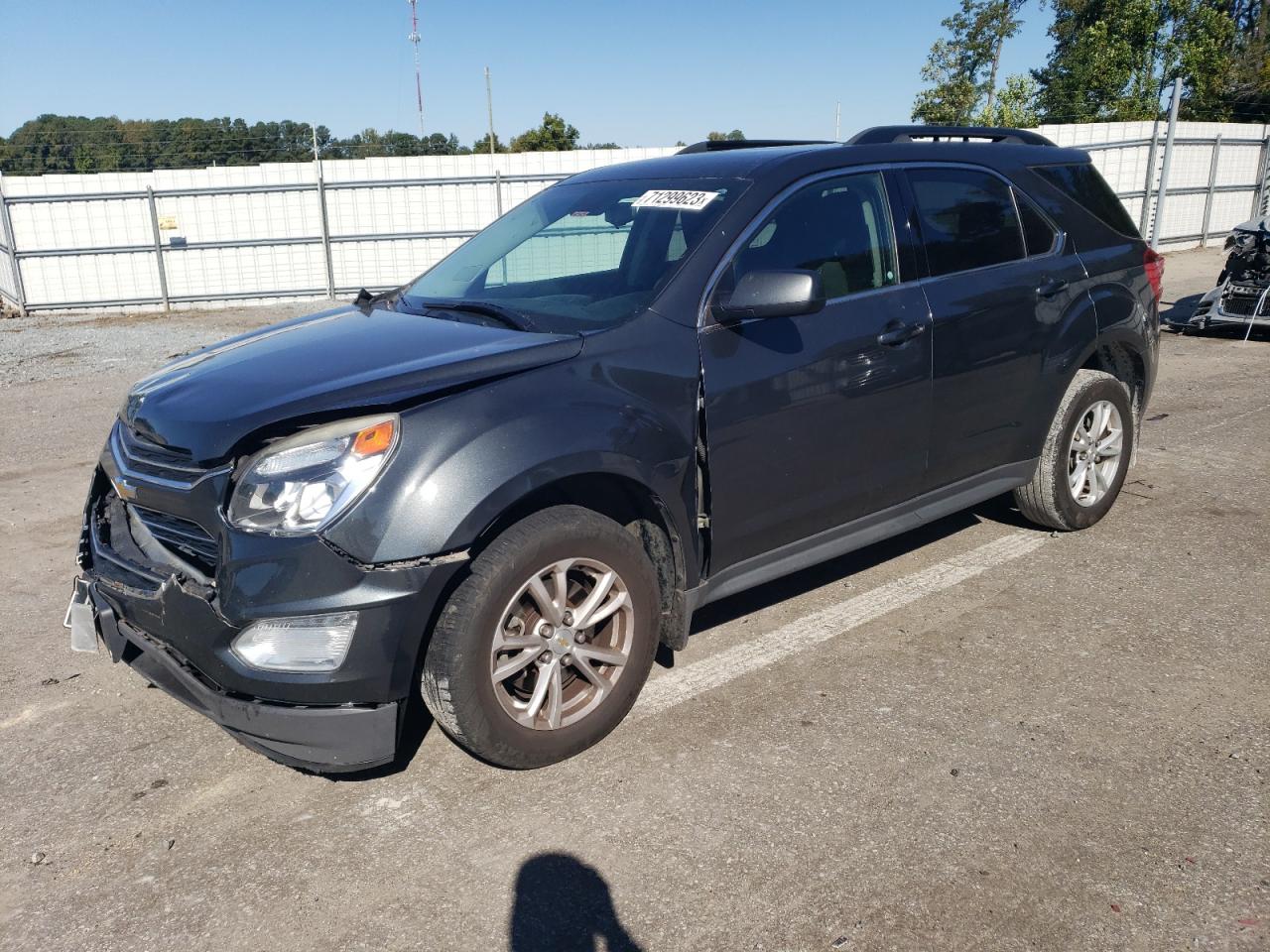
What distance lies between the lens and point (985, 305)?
13.8 ft

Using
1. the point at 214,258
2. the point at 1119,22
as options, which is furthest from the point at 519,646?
the point at 1119,22

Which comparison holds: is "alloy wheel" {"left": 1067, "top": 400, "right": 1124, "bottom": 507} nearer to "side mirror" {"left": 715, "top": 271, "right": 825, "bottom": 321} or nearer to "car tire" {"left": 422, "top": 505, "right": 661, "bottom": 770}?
"side mirror" {"left": 715, "top": 271, "right": 825, "bottom": 321}

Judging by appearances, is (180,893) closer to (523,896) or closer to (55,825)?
(55,825)

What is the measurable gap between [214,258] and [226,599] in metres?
15.3

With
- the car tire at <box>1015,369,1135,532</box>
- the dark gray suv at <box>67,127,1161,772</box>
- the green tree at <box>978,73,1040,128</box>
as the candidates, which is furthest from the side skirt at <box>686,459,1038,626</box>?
the green tree at <box>978,73,1040,128</box>

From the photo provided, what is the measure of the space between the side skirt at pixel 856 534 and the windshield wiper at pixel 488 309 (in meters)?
1.09

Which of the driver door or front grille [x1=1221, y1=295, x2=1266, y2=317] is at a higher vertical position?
the driver door

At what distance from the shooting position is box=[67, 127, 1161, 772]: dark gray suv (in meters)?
2.71

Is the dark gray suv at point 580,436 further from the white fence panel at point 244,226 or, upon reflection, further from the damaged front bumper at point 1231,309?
the white fence panel at point 244,226

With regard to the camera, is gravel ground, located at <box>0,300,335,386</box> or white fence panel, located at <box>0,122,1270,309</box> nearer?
gravel ground, located at <box>0,300,335,386</box>

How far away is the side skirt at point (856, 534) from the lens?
3568 mm

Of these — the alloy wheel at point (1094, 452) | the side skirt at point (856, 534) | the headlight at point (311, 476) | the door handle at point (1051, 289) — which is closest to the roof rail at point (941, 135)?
the door handle at point (1051, 289)

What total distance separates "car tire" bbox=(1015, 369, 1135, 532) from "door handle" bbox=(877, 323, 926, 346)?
1.23 meters

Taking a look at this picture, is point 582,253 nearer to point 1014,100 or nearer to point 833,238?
point 833,238
